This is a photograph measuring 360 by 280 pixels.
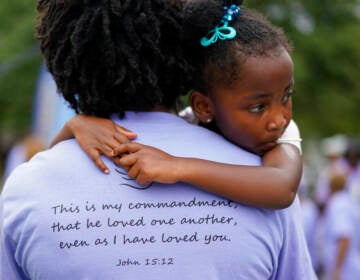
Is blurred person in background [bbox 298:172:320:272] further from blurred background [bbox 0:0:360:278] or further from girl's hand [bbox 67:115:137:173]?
girl's hand [bbox 67:115:137:173]

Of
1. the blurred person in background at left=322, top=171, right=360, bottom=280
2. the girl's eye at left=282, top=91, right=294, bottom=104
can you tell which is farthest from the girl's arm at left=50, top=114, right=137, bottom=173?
the blurred person in background at left=322, top=171, right=360, bottom=280

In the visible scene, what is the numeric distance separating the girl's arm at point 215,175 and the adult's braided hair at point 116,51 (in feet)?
0.61

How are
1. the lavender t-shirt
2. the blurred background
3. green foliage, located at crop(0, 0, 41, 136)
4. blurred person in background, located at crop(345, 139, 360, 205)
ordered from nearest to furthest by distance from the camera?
1. the lavender t-shirt
2. blurred person in background, located at crop(345, 139, 360, 205)
3. the blurred background
4. green foliage, located at crop(0, 0, 41, 136)

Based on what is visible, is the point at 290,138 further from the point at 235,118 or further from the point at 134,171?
the point at 134,171

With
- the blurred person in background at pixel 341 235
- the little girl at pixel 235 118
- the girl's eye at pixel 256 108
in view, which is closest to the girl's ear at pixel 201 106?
the little girl at pixel 235 118

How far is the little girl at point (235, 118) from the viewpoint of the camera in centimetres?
229

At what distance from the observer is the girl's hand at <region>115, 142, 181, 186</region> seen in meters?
2.26

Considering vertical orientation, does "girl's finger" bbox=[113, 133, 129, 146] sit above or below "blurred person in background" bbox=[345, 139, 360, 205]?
above

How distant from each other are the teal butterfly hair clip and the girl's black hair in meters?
0.01

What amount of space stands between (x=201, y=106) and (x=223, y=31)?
0.90ft

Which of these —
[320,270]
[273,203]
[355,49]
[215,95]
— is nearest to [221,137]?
[215,95]

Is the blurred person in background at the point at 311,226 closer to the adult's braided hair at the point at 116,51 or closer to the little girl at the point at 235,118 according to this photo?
the little girl at the point at 235,118

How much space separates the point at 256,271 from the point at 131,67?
0.72m

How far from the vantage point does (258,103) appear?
7.88ft
